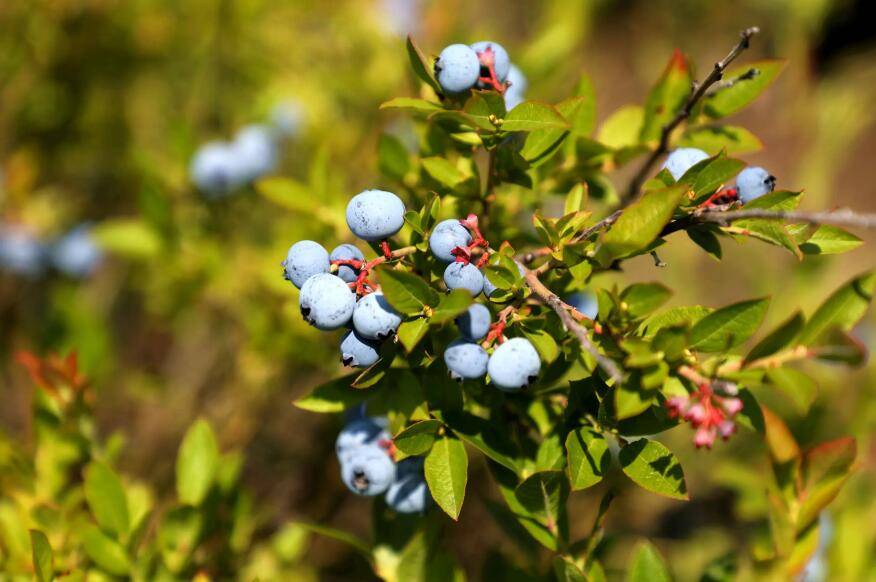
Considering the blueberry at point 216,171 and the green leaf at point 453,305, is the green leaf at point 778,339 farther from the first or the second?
the blueberry at point 216,171

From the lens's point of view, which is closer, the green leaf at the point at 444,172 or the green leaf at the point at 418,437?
the green leaf at the point at 418,437

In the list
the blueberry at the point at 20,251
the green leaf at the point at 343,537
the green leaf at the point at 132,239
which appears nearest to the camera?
the green leaf at the point at 343,537

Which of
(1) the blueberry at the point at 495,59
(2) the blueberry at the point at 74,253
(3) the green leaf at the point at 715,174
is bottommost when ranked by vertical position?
(2) the blueberry at the point at 74,253

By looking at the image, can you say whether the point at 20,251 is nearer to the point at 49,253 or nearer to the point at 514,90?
the point at 49,253

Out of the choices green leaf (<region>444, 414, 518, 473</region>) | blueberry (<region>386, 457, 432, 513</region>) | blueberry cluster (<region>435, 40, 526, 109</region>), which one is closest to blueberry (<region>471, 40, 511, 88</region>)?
blueberry cluster (<region>435, 40, 526, 109</region>)

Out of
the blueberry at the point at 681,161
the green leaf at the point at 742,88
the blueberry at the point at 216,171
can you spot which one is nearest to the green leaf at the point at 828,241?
the blueberry at the point at 681,161

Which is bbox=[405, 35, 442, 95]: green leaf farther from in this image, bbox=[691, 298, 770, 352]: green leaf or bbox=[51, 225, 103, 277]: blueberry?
bbox=[51, 225, 103, 277]: blueberry
